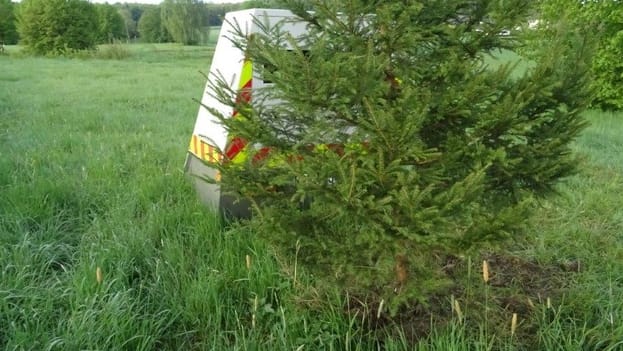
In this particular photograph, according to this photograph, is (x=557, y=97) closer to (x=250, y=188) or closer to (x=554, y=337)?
(x=554, y=337)

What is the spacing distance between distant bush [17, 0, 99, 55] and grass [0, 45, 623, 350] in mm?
33320

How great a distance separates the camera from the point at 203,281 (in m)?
3.02

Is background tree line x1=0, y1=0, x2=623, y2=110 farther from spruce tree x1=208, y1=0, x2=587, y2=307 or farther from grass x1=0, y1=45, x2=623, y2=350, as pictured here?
grass x1=0, y1=45, x2=623, y2=350

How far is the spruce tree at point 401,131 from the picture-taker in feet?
7.11

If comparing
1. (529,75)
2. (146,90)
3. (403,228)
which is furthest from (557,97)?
(146,90)

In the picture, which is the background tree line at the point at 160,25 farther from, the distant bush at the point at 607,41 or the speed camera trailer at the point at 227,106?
the speed camera trailer at the point at 227,106

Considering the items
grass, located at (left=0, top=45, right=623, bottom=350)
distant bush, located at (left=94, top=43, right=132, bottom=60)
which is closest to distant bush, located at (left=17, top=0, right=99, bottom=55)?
distant bush, located at (left=94, top=43, right=132, bottom=60)

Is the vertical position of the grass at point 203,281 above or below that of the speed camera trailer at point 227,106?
below

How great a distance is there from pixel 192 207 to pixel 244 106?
168cm

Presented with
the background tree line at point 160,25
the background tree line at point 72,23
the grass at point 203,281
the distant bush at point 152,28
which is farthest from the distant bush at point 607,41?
the distant bush at point 152,28

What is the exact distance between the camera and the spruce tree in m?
2.17

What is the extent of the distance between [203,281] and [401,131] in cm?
158

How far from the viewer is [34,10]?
34344mm

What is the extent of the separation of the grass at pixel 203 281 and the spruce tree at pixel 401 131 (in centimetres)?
36
